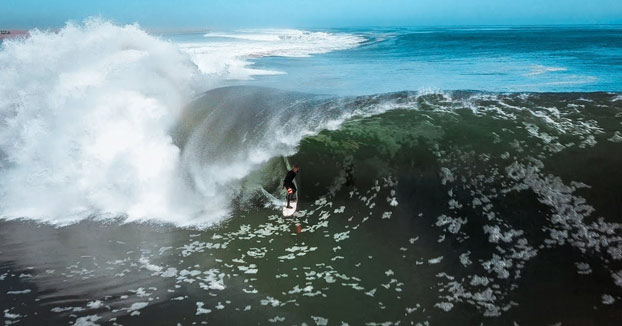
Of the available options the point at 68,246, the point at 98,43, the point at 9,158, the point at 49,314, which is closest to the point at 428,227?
the point at 49,314

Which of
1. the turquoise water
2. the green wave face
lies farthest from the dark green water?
the turquoise water

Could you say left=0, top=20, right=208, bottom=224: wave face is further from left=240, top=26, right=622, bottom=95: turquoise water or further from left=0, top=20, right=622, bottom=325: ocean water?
left=240, top=26, right=622, bottom=95: turquoise water

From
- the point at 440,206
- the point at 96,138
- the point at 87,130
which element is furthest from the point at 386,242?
the point at 87,130

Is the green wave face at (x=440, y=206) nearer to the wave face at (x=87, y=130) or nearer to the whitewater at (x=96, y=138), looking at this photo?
the whitewater at (x=96, y=138)

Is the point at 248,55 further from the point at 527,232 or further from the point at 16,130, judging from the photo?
the point at 527,232

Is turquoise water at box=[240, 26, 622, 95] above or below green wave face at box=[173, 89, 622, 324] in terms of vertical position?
above

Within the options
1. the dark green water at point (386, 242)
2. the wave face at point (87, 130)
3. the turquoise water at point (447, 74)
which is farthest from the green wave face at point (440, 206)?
the turquoise water at point (447, 74)
